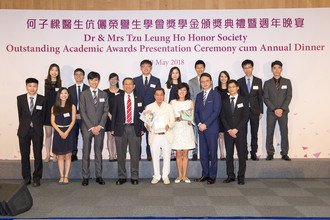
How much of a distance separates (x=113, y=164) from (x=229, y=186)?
179cm

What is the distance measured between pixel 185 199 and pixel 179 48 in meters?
2.79

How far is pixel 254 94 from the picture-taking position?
529 cm

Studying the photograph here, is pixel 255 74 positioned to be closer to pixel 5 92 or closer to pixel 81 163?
pixel 81 163

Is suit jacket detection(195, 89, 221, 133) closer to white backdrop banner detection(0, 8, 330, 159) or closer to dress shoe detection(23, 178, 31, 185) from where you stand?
white backdrop banner detection(0, 8, 330, 159)

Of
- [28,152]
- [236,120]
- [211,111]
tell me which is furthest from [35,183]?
[236,120]

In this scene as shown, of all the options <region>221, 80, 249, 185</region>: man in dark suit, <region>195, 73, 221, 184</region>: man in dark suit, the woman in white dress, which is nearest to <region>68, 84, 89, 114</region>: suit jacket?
the woman in white dress

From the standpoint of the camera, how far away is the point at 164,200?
4047mm

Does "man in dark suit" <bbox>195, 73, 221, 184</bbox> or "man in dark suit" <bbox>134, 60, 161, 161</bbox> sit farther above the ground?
"man in dark suit" <bbox>134, 60, 161, 161</bbox>

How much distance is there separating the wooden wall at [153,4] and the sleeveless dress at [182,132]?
1976 millimetres

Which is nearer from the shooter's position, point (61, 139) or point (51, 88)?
point (61, 139)

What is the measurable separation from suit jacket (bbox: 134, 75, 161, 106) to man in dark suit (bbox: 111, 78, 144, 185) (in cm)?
35

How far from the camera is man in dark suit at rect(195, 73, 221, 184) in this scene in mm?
4820

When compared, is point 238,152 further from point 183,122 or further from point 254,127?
point 183,122

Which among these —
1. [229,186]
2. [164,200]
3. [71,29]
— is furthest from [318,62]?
[71,29]
